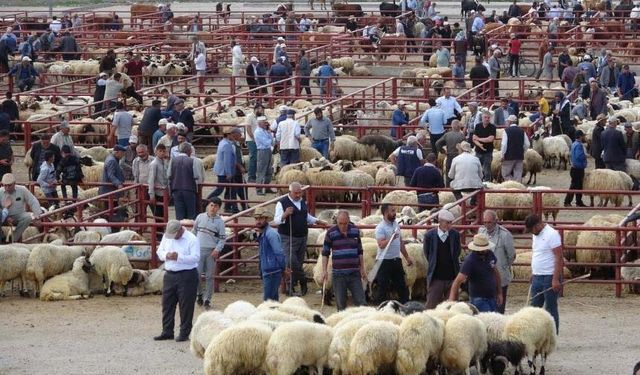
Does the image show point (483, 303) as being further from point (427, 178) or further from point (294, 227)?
point (427, 178)

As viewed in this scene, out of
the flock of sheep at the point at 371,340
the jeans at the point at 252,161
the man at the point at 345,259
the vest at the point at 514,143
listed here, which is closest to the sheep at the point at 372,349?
the flock of sheep at the point at 371,340

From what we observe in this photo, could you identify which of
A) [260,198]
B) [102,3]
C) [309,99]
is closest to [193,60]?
[309,99]

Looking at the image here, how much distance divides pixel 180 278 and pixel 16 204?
3.72 m

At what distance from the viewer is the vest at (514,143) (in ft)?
74.7

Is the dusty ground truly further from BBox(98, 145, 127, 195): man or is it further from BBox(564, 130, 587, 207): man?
BBox(564, 130, 587, 207): man

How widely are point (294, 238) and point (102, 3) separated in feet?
145

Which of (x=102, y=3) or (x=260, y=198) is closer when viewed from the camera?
(x=260, y=198)

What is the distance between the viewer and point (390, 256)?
16078 millimetres

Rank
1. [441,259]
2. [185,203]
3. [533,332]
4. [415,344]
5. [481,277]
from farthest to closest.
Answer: [185,203]
[441,259]
[481,277]
[533,332]
[415,344]

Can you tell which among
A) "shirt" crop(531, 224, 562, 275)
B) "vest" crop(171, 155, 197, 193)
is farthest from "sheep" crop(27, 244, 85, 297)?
"shirt" crop(531, 224, 562, 275)

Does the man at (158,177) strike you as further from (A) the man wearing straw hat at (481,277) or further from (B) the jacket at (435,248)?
(A) the man wearing straw hat at (481,277)

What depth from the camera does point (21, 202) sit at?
18.1m

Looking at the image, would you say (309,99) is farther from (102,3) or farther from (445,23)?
(102,3)

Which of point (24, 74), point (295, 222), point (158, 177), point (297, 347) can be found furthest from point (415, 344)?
point (24, 74)
